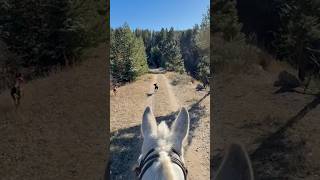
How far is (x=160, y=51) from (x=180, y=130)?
2.19 feet

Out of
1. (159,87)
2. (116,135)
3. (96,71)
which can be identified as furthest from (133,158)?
(96,71)

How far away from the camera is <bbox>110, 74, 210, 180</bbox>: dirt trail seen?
1.59 meters

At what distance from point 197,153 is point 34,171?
92 centimetres

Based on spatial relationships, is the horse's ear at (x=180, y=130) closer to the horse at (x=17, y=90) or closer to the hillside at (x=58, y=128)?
the hillside at (x=58, y=128)

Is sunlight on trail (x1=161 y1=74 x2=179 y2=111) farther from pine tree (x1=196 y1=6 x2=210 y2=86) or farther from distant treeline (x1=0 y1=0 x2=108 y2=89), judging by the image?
distant treeline (x1=0 y1=0 x2=108 y2=89)

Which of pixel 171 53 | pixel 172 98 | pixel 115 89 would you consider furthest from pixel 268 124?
pixel 115 89

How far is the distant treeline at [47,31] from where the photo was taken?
1.72 metres

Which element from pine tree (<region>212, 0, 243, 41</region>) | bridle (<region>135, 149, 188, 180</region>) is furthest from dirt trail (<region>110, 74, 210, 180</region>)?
bridle (<region>135, 149, 188, 180</region>)

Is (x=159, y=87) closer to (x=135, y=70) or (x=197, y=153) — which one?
(x=135, y=70)

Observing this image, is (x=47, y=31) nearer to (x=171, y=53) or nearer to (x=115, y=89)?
(x=115, y=89)

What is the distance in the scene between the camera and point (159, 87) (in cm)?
160

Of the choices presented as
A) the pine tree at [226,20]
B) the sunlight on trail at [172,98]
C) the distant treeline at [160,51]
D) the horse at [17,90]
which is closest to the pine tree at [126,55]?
the distant treeline at [160,51]

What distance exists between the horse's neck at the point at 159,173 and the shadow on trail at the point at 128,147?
2.95 ft

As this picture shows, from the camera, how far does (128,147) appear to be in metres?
1.64
